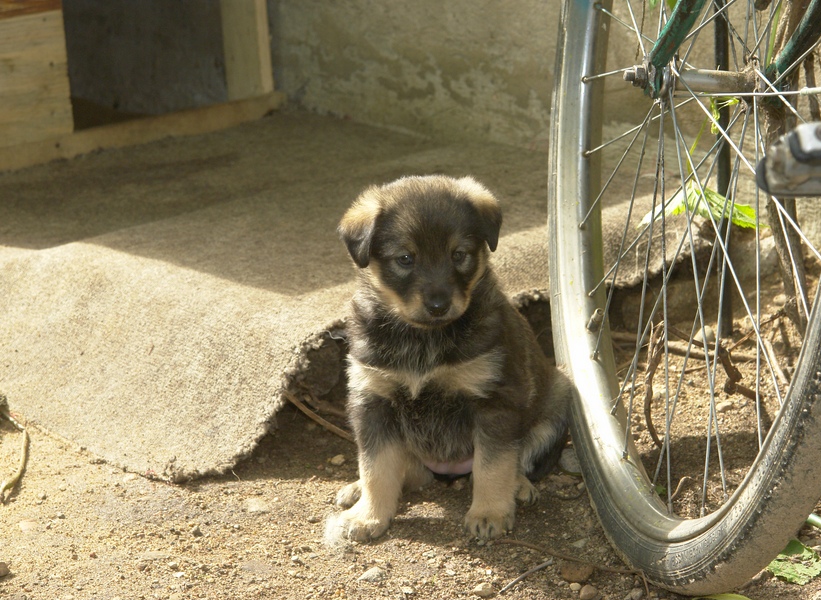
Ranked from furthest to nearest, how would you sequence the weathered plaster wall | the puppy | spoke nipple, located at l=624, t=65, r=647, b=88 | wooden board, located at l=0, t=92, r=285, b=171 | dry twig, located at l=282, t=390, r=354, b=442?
1. wooden board, located at l=0, t=92, r=285, b=171
2. the weathered plaster wall
3. dry twig, located at l=282, t=390, r=354, b=442
4. the puppy
5. spoke nipple, located at l=624, t=65, r=647, b=88

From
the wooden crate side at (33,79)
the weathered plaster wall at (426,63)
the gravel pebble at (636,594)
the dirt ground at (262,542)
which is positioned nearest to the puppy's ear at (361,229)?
the dirt ground at (262,542)

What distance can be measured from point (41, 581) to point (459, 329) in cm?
138

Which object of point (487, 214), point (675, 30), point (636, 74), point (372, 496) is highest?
point (675, 30)

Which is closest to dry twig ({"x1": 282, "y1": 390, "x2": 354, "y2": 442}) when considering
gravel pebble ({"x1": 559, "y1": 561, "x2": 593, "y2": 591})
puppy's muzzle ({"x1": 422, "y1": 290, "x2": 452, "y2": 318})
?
puppy's muzzle ({"x1": 422, "y1": 290, "x2": 452, "y2": 318})

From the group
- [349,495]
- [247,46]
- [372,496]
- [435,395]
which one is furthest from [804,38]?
[247,46]

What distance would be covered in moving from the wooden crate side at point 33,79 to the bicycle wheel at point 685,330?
11.4 ft

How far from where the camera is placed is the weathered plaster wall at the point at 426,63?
5375mm

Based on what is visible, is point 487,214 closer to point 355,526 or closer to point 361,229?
point 361,229

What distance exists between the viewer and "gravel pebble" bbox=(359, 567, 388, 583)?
261 centimetres

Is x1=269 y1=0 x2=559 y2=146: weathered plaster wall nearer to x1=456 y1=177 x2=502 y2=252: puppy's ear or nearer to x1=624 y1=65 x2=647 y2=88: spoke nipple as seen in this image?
x1=456 y1=177 x2=502 y2=252: puppy's ear

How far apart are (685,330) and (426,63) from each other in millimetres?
2671

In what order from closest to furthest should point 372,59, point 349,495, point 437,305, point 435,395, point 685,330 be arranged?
point 437,305 < point 435,395 < point 349,495 < point 685,330 < point 372,59

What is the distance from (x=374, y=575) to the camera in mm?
2623

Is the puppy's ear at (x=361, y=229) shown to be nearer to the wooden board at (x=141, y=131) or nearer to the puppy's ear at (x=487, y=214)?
the puppy's ear at (x=487, y=214)
